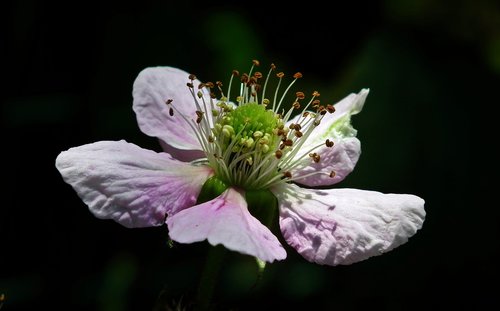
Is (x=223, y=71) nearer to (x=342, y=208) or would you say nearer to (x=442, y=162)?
(x=442, y=162)

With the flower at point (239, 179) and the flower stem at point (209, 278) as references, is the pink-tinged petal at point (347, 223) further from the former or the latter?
the flower stem at point (209, 278)

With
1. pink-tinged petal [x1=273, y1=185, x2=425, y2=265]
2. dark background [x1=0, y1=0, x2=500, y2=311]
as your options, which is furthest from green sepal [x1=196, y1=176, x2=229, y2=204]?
dark background [x1=0, y1=0, x2=500, y2=311]

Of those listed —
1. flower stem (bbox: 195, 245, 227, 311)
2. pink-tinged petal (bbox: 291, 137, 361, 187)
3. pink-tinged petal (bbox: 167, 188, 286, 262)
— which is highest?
pink-tinged petal (bbox: 291, 137, 361, 187)

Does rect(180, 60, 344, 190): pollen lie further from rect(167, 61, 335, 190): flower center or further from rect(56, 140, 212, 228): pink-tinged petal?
rect(56, 140, 212, 228): pink-tinged petal

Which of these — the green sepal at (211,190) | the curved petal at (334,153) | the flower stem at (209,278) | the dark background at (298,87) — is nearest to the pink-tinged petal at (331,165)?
the curved petal at (334,153)

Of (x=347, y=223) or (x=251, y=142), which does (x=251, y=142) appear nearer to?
(x=251, y=142)

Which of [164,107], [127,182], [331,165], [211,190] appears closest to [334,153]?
[331,165]
